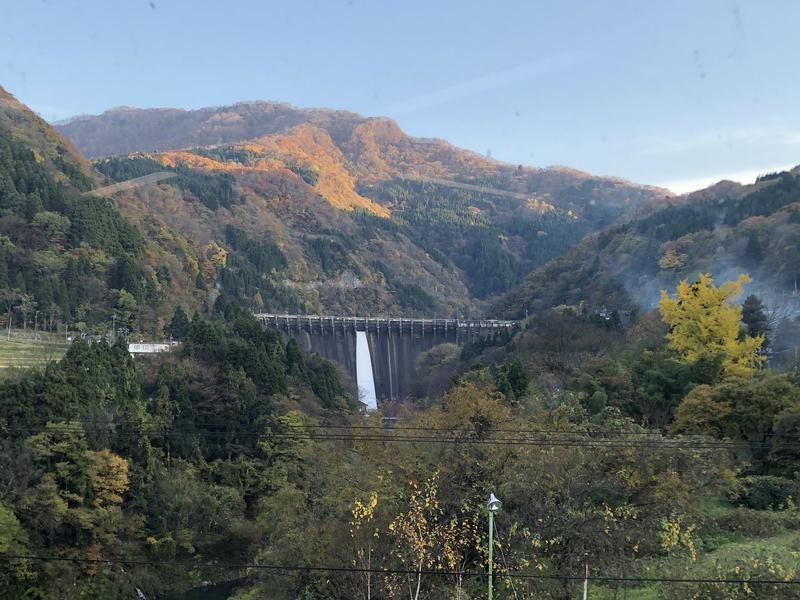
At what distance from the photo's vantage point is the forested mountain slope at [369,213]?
9031 centimetres

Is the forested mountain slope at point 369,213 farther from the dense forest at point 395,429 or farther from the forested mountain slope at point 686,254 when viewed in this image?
the forested mountain slope at point 686,254

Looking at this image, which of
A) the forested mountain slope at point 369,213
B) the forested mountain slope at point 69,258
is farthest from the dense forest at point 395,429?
the forested mountain slope at point 369,213

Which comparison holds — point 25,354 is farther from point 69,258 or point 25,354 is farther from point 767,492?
point 767,492

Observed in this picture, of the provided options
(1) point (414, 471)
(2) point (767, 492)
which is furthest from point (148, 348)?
(2) point (767, 492)

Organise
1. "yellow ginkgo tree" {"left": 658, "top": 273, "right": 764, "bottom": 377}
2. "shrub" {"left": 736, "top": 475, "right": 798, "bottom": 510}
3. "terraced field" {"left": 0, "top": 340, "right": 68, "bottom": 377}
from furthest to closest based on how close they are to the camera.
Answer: "terraced field" {"left": 0, "top": 340, "right": 68, "bottom": 377} < "yellow ginkgo tree" {"left": 658, "top": 273, "right": 764, "bottom": 377} < "shrub" {"left": 736, "top": 475, "right": 798, "bottom": 510}

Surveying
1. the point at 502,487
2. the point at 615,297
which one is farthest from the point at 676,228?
the point at 502,487

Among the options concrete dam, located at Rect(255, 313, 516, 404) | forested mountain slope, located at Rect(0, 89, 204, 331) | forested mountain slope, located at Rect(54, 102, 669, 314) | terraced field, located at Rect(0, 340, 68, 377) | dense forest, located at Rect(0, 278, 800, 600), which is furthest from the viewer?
forested mountain slope, located at Rect(54, 102, 669, 314)

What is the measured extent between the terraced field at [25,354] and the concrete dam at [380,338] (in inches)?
978

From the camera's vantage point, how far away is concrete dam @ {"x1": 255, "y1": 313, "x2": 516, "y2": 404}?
66.4 metres

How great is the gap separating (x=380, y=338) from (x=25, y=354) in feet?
121

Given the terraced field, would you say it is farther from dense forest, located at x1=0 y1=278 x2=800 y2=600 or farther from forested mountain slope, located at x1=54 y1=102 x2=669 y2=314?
Result: forested mountain slope, located at x1=54 y1=102 x2=669 y2=314

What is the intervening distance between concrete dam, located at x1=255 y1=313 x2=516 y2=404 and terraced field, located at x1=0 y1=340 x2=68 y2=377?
2484 centimetres

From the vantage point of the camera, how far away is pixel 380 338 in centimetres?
7169

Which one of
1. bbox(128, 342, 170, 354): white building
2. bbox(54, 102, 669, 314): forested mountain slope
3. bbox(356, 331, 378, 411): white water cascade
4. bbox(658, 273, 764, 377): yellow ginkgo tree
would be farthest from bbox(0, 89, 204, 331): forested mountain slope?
bbox(658, 273, 764, 377): yellow ginkgo tree
